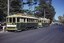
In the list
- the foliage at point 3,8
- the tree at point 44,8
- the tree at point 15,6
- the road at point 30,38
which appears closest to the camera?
the road at point 30,38

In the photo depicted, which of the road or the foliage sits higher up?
the foliage

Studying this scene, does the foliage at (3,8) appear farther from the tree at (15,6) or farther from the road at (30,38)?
the road at (30,38)

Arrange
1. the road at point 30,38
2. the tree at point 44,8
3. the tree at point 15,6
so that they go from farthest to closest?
the tree at point 44,8
the tree at point 15,6
the road at point 30,38

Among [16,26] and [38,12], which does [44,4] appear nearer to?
[38,12]

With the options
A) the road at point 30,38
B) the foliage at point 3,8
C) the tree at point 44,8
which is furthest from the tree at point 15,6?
the road at point 30,38

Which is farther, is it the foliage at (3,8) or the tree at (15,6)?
the tree at (15,6)

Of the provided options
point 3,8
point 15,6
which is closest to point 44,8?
point 15,6

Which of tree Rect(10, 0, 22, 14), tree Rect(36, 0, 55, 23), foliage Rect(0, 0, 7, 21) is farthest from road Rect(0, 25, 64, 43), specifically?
tree Rect(36, 0, 55, 23)

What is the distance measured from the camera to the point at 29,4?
270ft

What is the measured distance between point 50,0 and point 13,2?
4662 cm

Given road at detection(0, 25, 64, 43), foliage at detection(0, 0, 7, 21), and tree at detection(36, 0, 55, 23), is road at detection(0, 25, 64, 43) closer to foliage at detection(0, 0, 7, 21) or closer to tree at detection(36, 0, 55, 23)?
foliage at detection(0, 0, 7, 21)

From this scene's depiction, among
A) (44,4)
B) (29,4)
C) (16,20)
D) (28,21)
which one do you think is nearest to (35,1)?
(29,4)

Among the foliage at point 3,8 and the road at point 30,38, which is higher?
the foliage at point 3,8

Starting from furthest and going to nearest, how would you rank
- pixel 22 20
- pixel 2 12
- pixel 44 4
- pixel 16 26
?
pixel 44 4 < pixel 2 12 < pixel 22 20 < pixel 16 26
